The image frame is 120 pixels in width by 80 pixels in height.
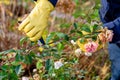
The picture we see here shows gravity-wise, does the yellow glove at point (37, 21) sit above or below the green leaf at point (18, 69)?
above

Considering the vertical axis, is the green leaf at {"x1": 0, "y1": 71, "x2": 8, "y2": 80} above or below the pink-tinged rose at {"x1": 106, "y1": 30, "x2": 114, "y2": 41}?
below

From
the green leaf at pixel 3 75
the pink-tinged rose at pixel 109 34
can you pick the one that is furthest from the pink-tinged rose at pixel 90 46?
the green leaf at pixel 3 75

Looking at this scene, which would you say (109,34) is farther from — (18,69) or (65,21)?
(65,21)

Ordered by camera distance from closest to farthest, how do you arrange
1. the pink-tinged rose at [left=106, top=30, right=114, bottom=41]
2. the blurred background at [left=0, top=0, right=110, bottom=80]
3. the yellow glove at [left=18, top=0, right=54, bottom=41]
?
the pink-tinged rose at [left=106, top=30, right=114, bottom=41] → the yellow glove at [left=18, top=0, right=54, bottom=41] → the blurred background at [left=0, top=0, right=110, bottom=80]

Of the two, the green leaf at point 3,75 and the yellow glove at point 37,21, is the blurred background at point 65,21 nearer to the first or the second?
the yellow glove at point 37,21

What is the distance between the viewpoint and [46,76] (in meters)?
2.90

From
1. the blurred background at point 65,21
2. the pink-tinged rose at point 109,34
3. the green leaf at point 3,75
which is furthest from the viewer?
the blurred background at point 65,21

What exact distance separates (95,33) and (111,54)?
9.2 inches

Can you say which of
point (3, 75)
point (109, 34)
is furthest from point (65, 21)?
point (109, 34)

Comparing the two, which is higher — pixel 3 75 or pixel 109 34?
pixel 109 34

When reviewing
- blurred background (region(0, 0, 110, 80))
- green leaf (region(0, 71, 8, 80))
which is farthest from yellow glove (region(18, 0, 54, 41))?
green leaf (region(0, 71, 8, 80))

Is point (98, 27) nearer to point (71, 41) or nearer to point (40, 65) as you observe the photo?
point (71, 41)

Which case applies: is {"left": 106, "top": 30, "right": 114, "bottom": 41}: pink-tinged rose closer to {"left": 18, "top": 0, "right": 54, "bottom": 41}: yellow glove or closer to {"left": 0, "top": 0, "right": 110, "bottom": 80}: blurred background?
{"left": 18, "top": 0, "right": 54, "bottom": 41}: yellow glove

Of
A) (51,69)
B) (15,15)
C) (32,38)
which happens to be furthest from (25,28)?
(15,15)
